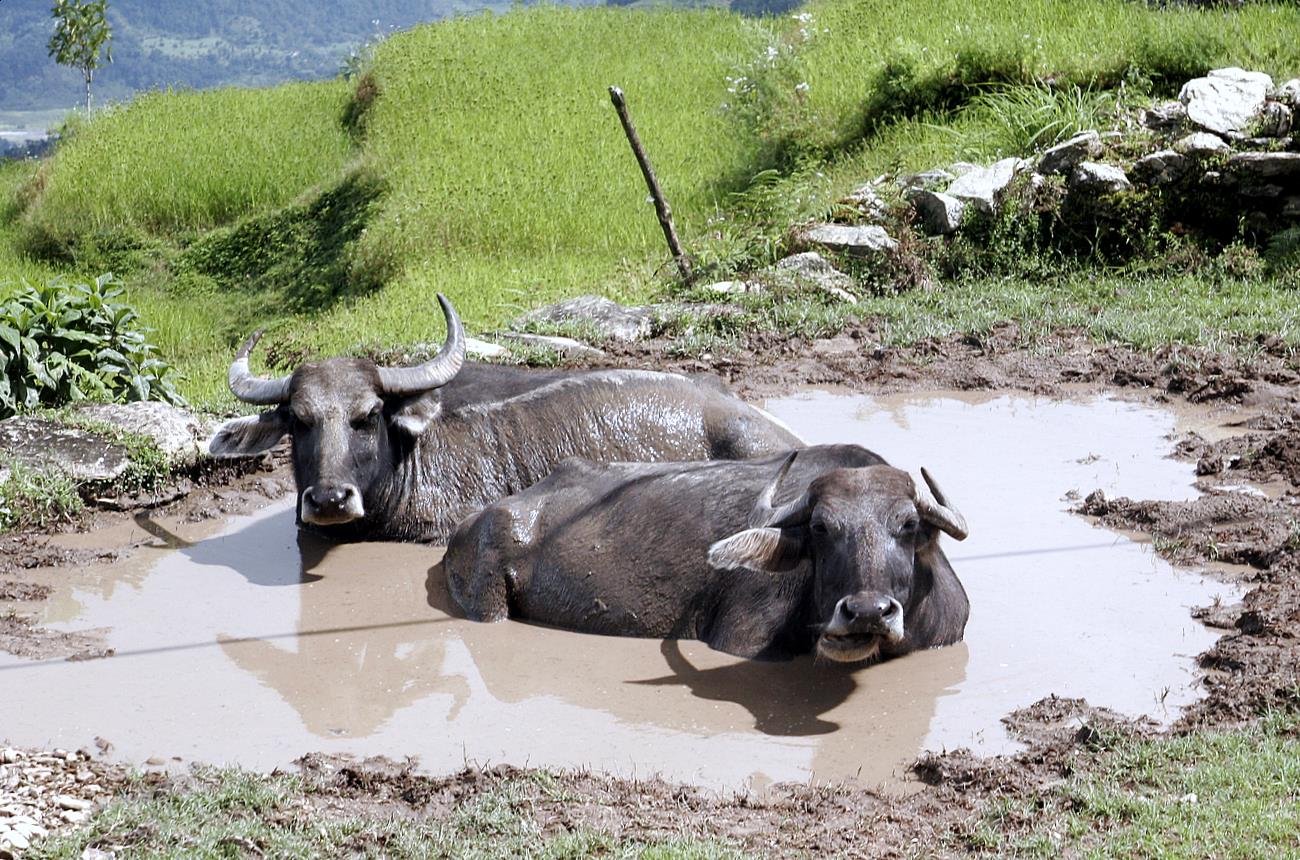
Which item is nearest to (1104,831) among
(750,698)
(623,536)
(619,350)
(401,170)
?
(750,698)

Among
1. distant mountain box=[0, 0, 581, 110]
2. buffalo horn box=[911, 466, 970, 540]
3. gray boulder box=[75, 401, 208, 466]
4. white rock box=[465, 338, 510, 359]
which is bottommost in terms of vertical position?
distant mountain box=[0, 0, 581, 110]

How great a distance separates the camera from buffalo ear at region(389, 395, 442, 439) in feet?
23.6

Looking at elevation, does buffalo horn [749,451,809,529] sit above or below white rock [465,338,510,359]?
above

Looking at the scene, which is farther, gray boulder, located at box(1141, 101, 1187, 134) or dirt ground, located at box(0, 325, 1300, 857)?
gray boulder, located at box(1141, 101, 1187, 134)

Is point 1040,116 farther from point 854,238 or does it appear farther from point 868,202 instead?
point 854,238

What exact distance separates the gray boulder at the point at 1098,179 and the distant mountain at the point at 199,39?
108004mm

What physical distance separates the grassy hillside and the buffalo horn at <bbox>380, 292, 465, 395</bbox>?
275 cm

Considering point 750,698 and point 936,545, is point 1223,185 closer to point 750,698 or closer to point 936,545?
point 936,545

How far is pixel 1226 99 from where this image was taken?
491 inches

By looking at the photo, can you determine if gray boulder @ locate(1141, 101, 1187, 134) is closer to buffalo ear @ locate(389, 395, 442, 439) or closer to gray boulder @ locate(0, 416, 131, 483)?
buffalo ear @ locate(389, 395, 442, 439)

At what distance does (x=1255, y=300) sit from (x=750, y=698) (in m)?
7.14

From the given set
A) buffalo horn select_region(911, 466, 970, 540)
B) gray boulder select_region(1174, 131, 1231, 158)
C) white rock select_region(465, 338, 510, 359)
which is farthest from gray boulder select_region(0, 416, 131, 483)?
gray boulder select_region(1174, 131, 1231, 158)

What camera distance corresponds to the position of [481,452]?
24.0 feet

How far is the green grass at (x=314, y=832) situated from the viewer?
3.78 metres
